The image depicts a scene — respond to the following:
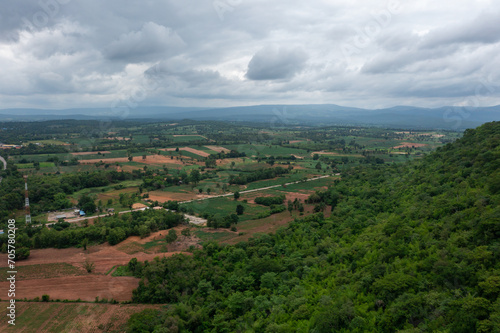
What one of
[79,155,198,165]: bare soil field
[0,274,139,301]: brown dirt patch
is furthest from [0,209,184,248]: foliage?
[79,155,198,165]: bare soil field

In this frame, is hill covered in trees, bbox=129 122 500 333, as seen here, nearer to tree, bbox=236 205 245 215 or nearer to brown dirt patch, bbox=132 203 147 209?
tree, bbox=236 205 245 215

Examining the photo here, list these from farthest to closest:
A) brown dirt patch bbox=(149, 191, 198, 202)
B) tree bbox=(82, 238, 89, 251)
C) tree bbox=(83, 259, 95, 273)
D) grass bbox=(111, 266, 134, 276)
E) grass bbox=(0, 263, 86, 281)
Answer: brown dirt patch bbox=(149, 191, 198, 202) → tree bbox=(82, 238, 89, 251) → tree bbox=(83, 259, 95, 273) → grass bbox=(111, 266, 134, 276) → grass bbox=(0, 263, 86, 281)

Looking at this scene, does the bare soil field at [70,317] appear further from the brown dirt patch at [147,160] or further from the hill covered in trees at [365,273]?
the brown dirt patch at [147,160]

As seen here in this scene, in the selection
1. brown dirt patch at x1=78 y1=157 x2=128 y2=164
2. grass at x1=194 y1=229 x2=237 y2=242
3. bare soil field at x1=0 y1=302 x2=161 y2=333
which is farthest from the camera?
brown dirt patch at x1=78 y1=157 x2=128 y2=164

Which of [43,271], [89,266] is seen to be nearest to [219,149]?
[89,266]

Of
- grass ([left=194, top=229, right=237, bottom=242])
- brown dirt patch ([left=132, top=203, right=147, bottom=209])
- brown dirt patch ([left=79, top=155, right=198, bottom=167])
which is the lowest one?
grass ([left=194, top=229, right=237, bottom=242])

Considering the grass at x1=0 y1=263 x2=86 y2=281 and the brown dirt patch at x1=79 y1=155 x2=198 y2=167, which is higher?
the brown dirt patch at x1=79 y1=155 x2=198 y2=167

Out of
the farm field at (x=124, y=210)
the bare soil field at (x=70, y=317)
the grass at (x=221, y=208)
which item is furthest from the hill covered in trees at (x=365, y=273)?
the grass at (x=221, y=208)
